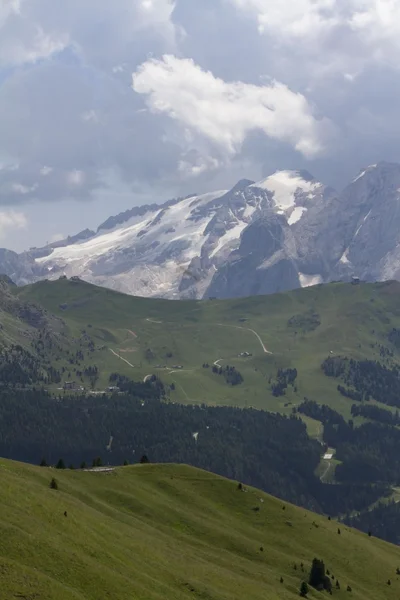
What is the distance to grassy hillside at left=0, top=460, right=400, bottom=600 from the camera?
7438 centimetres

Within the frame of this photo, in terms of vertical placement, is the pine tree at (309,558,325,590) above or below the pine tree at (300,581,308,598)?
above

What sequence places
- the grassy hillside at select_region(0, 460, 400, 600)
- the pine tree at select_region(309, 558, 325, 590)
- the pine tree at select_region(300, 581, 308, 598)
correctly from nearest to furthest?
1. the grassy hillside at select_region(0, 460, 400, 600)
2. the pine tree at select_region(300, 581, 308, 598)
3. the pine tree at select_region(309, 558, 325, 590)

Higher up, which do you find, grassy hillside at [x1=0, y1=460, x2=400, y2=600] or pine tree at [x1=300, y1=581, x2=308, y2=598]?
grassy hillside at [x1=0, y1=460, x2=400, y2=600]

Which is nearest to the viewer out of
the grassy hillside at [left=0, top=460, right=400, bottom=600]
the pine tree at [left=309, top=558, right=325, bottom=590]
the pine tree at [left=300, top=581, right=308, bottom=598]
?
the grassy hillside at [left=0, top=460, right=400, bottom=600]

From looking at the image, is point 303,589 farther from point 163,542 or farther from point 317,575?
point 163,542

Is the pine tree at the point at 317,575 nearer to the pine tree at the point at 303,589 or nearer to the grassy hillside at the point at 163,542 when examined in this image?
the grassy hillside at the point at 163,542

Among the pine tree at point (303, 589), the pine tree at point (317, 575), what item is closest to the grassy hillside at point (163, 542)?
the pine tree at point (303, 589)

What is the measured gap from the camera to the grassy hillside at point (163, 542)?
74.4 metres

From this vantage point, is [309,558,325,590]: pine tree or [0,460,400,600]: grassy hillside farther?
[309,558,325,590]: pine tree

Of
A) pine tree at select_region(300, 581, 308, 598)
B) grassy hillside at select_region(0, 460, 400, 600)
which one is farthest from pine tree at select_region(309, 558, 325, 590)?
pine tree at select_region(300, 581, 308, 598)

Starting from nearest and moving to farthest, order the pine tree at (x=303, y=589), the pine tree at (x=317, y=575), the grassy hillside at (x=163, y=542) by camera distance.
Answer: the grassy hillside at (x=163, y=542)
the pine tree at (x=303, y=589)
the pine tree at (x=317, y=575)

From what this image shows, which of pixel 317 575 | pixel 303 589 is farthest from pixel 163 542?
pixel 317 575

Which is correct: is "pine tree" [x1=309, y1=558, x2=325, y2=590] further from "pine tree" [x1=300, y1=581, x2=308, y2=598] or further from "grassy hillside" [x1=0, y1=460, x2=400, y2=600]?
"pine tree" [x1=300, y1=581, x2=308, y2=598]

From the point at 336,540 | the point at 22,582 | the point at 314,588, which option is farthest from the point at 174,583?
the point at 336,540
